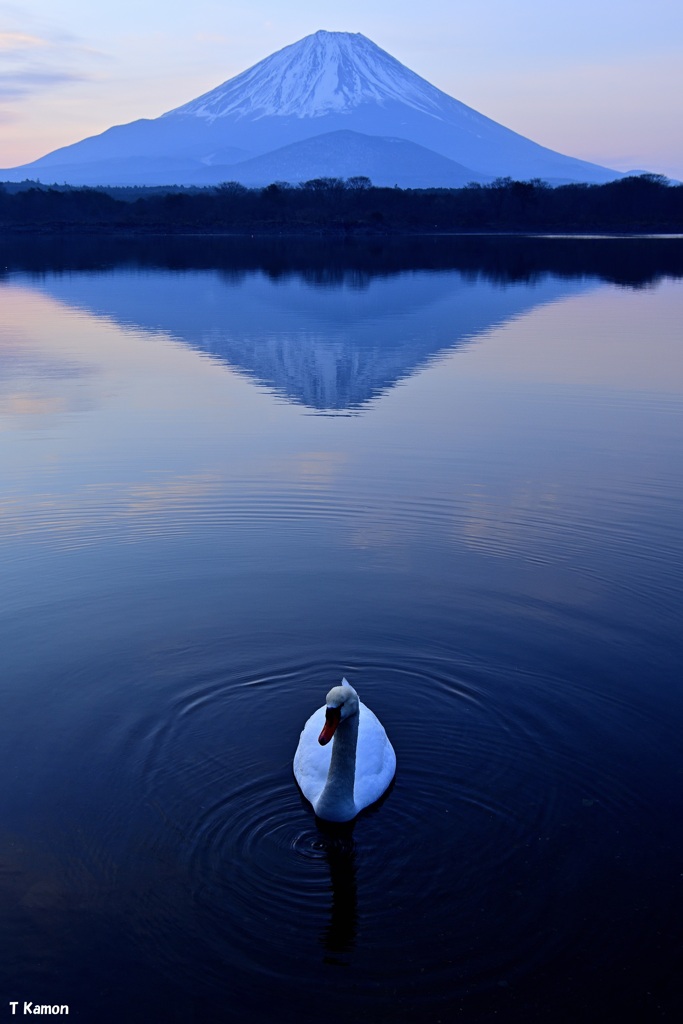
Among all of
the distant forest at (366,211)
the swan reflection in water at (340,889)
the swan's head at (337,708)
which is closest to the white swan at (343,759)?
the swan's head at (337,708)

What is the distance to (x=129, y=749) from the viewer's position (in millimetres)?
10656

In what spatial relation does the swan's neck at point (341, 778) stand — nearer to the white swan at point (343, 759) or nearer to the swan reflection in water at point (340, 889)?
the white swan at point (343, 759)

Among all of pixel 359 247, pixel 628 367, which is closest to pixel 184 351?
pixel 628 367

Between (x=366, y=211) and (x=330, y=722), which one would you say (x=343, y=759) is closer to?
(x=330, y=722)

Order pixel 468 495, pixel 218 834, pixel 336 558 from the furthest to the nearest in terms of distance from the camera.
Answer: pixel 468 495 < pixel 336 558 < pixel 218 834

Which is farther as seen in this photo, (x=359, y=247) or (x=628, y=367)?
(x=359, y=247)

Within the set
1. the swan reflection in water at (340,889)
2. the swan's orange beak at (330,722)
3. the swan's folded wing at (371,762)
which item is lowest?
the swan reflection in water at (340,889)

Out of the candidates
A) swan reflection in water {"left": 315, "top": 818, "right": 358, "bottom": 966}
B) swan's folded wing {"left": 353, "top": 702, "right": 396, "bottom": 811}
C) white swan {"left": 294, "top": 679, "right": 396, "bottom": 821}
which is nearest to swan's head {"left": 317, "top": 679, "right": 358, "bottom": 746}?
white swan {"left": 294, "top": 679, "right": 396, "bottom": 821}

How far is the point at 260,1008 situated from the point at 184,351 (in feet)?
104

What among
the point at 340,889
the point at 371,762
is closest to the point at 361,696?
the point at 371,762

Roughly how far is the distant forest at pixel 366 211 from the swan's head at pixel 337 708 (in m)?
134

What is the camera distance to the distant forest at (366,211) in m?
144

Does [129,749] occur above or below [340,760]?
below

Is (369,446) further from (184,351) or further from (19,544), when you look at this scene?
(184,351)
